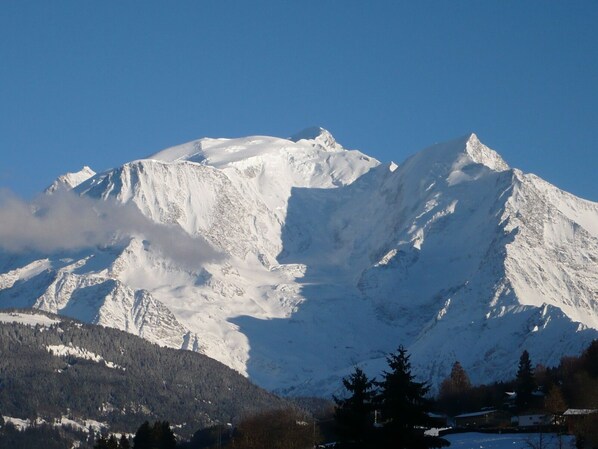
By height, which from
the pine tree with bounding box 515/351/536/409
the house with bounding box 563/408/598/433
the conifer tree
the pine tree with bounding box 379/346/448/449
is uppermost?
the pine tree with bounding box 515/351/536/409

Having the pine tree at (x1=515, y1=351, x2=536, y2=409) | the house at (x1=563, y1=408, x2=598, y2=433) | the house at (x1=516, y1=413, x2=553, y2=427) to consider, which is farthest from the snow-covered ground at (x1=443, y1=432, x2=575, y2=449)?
the pine tree at (x1=515, y1=351, x2=536, y2=409)

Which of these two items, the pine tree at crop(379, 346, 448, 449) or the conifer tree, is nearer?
the pine tree at crop(379, 346, 448, 449)

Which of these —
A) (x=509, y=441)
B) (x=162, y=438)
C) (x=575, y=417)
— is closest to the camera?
(x=509, y=441)

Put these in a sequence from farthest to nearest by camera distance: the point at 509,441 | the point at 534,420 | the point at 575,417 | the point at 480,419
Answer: the point at 480,419
the point at 534,420
the point at 575,417
the point at 509,441

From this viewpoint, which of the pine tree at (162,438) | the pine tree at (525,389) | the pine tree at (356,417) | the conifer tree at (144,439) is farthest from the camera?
the pine tree at (525,389)

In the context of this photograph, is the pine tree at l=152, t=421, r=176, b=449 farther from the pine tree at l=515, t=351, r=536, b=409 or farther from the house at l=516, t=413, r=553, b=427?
the pine tree at l=515, t=351, r=536, b=409

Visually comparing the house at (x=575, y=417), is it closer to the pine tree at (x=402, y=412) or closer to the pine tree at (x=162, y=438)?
the pine tree at (x=402, y=412)

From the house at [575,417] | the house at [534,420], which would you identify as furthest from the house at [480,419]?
the house at [575,417]

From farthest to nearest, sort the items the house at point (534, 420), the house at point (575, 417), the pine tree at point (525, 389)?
the pine tree at point (525, 389), the house at point (534, 420), the house at point (575, 417)

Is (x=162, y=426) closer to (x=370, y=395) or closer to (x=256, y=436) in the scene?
(x=256, y=436)

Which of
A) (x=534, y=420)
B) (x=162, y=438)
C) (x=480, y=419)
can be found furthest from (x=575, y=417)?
(x=162, y=438)

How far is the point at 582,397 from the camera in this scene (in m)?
154

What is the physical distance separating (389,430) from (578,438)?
87.3 feet

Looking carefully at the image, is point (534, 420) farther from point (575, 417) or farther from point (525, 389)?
point (525, 389)
